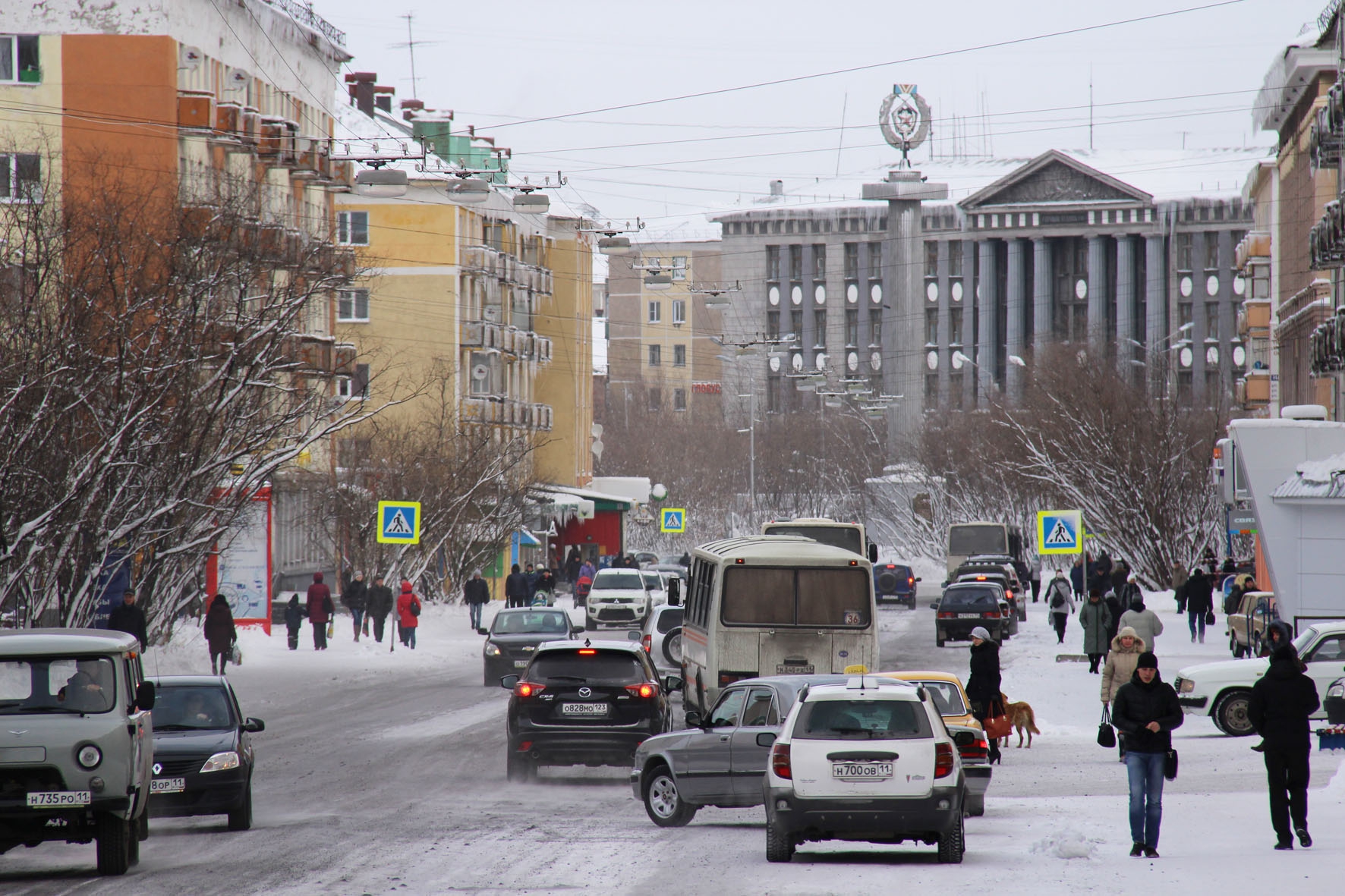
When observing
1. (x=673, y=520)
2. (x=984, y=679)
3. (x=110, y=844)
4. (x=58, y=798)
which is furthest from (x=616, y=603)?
(x=58, y=798)

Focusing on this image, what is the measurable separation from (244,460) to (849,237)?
103410 mm

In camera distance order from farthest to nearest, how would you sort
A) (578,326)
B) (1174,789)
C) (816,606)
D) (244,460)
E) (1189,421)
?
(578,326) → (1189,421) → (244,460) → (816,606) → (1174,789)

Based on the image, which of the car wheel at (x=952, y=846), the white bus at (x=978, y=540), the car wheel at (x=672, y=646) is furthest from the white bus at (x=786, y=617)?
the white bus at (x=978, y=540)

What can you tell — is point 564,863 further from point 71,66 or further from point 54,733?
point 71,66

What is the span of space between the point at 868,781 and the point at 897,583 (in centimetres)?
5155

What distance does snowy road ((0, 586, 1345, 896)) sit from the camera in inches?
487

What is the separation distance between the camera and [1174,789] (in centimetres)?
1858

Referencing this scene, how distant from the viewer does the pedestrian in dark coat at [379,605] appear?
41.5m

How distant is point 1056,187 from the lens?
5059 inches

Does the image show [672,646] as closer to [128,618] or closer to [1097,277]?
[128,618]

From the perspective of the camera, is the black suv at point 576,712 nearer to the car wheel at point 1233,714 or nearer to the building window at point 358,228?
the car wheel at point 1233,714

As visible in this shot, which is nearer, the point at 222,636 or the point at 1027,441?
the point at 222,636

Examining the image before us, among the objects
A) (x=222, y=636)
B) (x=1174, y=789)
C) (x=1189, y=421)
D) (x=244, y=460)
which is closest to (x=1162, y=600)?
(x=1189, y=421)

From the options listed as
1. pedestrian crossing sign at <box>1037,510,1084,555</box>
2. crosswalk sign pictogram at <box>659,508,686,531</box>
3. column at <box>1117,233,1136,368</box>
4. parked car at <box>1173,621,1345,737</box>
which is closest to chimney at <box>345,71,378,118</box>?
crosswalk sign pictogram at <box>659,508,686,531</box>
